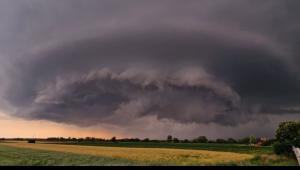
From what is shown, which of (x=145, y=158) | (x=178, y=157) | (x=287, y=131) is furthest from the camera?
(x=287, y=131)

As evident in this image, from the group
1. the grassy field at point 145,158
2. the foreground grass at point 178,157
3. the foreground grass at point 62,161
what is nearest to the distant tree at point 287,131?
the grassy field at point 145,158

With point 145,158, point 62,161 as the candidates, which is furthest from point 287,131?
point 62,161

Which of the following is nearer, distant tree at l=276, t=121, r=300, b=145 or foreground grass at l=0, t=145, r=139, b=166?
foreground grass at l=0, t=145, r=139, b=166

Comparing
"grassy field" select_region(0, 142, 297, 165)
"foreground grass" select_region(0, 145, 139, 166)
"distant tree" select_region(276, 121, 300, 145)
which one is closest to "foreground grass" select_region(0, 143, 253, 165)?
"grassy field" select_region(0, 142, 297, 165)

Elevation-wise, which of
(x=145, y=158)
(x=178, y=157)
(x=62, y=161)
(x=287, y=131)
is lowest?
(x=62, y=161)

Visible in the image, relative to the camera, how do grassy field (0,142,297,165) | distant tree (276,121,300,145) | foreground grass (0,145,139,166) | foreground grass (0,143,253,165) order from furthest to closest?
distant tree (276,121,300,145), grassy field (0,142,297,165), foreground grass (0,143,253,165), foreground grass (0,145,139,166)

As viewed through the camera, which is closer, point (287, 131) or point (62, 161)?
point (62, 161)

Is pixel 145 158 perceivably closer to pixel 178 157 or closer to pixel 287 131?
pixel 178 157

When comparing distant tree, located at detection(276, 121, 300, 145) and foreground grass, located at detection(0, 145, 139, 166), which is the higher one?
distant tree, located at detection(276, 121, 300, 145)

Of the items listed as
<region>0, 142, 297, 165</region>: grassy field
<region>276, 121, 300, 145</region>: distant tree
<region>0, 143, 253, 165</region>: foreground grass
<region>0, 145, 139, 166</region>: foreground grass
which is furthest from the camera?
<region>276, 121, 300, 145</region>: distant tree

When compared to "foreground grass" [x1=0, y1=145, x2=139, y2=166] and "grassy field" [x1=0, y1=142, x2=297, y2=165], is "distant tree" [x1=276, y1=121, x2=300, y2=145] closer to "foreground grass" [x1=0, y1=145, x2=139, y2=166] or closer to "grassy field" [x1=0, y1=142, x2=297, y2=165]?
"grassy field" [x1=0, y1=142, x2=297, y2=165]

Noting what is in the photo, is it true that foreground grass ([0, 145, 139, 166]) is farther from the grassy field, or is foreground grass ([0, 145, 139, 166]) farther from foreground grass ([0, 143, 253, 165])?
foreground grass ([0, 143, 253, 165])

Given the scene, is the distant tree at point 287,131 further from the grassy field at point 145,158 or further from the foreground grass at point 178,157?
the foreground grass at point 178,157
